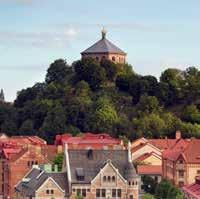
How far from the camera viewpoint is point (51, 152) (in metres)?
114

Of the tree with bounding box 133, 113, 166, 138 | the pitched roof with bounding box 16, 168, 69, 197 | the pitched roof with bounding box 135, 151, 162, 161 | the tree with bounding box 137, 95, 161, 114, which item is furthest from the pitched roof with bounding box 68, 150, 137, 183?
the tree with bounding box 137, 95, 161, 114

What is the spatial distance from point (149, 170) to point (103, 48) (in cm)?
5592

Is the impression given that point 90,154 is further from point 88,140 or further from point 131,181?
point 88,140

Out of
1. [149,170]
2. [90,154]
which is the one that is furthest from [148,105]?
[90,154]

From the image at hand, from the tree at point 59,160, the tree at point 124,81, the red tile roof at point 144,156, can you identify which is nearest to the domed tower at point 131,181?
the tree at point 59,160

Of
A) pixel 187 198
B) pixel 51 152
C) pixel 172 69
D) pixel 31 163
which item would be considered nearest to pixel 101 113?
pixel 172 69

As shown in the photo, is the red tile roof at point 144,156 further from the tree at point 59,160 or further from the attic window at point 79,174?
the attic window at point 79,174

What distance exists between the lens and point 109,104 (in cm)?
14325

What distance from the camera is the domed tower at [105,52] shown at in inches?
6545

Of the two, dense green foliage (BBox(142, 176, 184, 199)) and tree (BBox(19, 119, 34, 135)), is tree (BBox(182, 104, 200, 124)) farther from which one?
dense green foliage (BBox(142, 176, 184, 199))

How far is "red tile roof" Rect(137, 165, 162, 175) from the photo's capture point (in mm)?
113137

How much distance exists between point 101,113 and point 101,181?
2139 inches

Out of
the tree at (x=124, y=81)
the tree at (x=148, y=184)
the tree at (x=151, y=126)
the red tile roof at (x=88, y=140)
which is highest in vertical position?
the tree at (x=124, y=81)

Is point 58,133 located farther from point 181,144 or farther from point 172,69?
point 181,144
